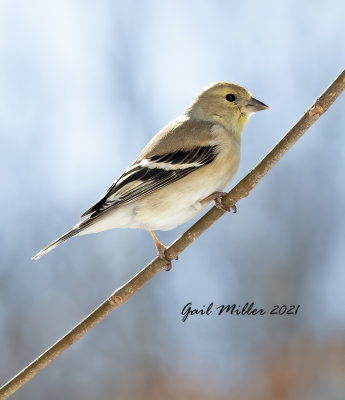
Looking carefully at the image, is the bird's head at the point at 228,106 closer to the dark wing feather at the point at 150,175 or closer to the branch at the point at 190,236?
the dark wing feather at the point at 150,175

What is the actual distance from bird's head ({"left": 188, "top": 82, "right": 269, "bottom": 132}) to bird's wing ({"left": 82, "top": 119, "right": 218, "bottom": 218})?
0.33 m

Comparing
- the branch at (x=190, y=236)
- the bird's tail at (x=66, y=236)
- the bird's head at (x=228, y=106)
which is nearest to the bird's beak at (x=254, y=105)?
the bird's head at (x=228, y=106)

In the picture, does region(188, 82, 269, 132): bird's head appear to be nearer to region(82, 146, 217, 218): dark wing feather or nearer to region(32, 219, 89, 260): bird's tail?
region(82, 146, 217, 218): dark wing feather

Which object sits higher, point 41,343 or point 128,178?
point 41,343

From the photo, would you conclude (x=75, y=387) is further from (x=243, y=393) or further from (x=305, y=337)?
(x=305, y=337)

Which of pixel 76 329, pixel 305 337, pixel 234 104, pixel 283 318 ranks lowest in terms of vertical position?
pixel 76 329

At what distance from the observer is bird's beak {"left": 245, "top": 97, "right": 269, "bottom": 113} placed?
11.1 feet

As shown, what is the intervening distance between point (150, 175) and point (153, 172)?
1.0 inches

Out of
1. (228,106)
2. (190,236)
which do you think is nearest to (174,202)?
(190,236)

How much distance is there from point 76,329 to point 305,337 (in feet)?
8.21

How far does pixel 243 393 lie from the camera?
12.9 feet

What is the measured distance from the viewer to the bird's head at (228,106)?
346 centimetres

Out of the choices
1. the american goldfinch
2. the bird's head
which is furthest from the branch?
the bird's head

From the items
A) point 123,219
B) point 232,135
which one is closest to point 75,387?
point 123,219
